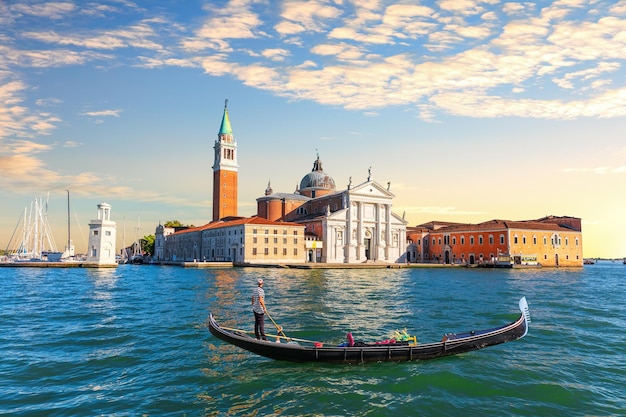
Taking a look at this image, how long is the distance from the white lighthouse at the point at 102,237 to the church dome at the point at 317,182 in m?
37.9

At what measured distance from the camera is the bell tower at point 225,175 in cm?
8685

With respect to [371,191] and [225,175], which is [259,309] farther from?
[225,175]

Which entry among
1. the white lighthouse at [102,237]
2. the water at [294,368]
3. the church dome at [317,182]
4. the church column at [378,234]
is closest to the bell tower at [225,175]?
the church dome at [317,182]

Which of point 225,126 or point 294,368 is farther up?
point 225,126

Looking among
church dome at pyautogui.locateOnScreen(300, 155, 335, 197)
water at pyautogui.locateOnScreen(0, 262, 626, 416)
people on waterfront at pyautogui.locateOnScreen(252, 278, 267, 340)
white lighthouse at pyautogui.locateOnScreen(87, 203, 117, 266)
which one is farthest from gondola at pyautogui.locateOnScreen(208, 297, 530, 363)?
church dome at pyautogui.locateOnScreen(300, 155, 335, 197)

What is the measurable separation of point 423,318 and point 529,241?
187 ft

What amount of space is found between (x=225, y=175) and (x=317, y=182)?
1718cm

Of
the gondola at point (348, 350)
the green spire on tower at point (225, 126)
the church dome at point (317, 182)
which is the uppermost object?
the green spire on tower at point (225, 126)

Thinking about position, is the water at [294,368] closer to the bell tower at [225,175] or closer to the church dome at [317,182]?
the bell tower at [225,175]

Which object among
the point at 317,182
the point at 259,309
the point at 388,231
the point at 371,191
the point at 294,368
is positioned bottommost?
the point at 294,368

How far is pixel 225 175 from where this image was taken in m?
87.7

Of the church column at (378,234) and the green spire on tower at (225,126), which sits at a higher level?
the green spire on tower at (225,126)

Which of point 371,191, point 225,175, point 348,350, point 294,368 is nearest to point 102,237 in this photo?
point 225,175

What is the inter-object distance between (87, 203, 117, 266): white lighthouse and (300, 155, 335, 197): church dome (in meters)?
37.9
